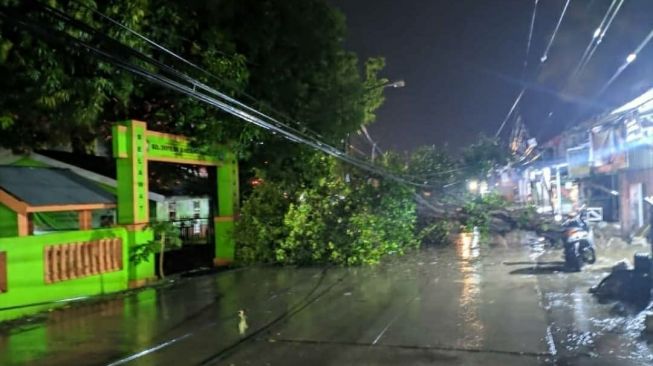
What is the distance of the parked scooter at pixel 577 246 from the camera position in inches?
484

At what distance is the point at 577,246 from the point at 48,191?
1084 cm

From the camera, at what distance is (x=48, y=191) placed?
11273 millimetres

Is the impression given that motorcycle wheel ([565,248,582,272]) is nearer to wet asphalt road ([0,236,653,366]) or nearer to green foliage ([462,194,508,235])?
wet asphalt road ([0,236,653,366])

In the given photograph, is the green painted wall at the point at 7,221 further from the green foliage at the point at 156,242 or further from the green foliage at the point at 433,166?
the green foliage at the point at 433,166

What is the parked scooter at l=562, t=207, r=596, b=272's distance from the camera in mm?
12289

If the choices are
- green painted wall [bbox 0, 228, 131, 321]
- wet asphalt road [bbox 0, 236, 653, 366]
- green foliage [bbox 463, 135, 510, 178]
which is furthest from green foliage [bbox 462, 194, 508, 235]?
green painted wall [bbox 0, 228, 131, 321]

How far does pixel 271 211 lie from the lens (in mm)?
15242

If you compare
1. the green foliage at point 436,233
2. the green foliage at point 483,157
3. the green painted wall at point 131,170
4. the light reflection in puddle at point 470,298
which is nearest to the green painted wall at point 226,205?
the green painted wall at point 131,170

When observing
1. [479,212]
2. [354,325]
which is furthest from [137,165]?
[479,212]

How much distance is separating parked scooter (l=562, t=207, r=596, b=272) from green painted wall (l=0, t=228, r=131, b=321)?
9.51 metres

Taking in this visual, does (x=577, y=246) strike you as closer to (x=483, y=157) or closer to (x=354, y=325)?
(x=354, y=325)

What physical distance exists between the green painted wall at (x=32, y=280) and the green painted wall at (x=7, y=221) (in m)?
1.12

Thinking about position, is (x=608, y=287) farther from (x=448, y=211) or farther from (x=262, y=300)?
(x=448, y=211)

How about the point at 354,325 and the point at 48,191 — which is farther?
the point at 48,191
